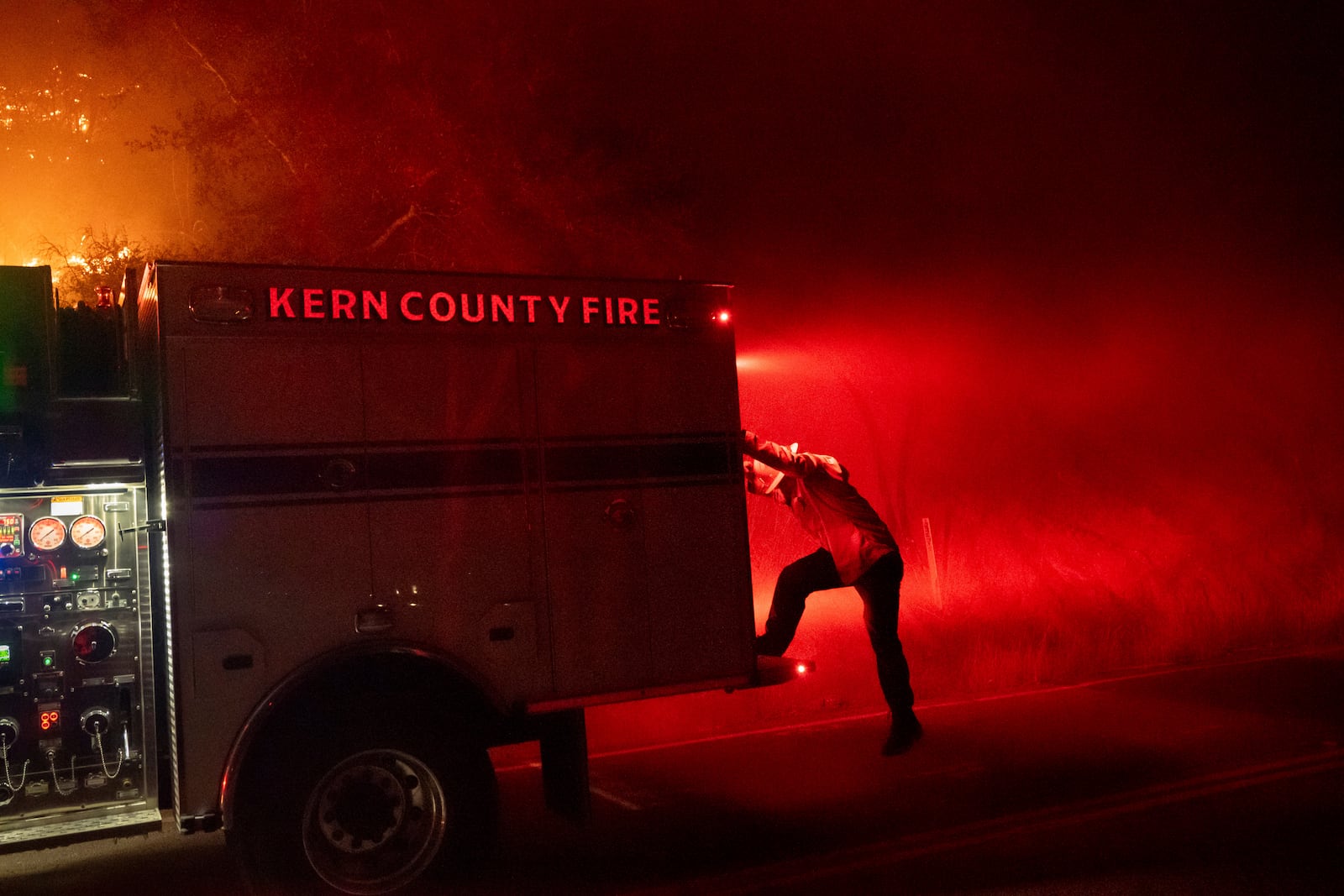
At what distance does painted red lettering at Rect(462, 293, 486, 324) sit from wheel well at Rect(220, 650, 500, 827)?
170 cm

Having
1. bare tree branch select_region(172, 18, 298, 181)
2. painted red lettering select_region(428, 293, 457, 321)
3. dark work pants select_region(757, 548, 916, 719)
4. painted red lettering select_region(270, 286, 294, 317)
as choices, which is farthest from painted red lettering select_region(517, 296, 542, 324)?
bare tree branch select_region(172, 18, 298, 181)

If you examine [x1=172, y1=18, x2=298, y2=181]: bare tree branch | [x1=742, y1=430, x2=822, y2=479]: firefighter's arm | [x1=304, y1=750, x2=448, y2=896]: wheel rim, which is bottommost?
[x1=304, y1=750, x2=448, y2=896]: wheel rim

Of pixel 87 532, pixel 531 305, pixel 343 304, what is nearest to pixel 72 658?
pixel 87 532

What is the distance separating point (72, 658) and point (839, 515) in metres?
4.89

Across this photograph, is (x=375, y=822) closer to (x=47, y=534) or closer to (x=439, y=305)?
(x=47, y=534)

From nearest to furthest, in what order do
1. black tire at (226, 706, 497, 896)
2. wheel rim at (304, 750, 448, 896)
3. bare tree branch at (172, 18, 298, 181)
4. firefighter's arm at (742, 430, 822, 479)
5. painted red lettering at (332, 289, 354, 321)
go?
black tire at (226, 706, 497, 896) < wheel rim at (304, 750, 448, 896) < painted red lettering at (332, 289, 354, 321) < firefighter's arm at (742, 430, 822, 479) < bare tree branch at (172, 18, 298, 181)

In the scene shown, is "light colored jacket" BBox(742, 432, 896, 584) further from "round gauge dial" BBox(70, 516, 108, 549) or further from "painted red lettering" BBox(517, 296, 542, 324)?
"round gauge dial" BBox(70, 516, 108, 549)

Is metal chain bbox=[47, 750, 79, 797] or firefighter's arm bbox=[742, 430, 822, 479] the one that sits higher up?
firefighter's arm bbox=[742, 430, 822, 479]

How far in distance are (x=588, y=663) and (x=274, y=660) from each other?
61.0 inches

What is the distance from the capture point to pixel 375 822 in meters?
5.34

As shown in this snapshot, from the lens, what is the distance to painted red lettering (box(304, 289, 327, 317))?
5457 mm

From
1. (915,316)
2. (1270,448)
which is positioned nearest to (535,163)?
(915,316)

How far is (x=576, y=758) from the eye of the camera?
5938 mm

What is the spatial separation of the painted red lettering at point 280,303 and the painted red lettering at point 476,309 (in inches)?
33.0
